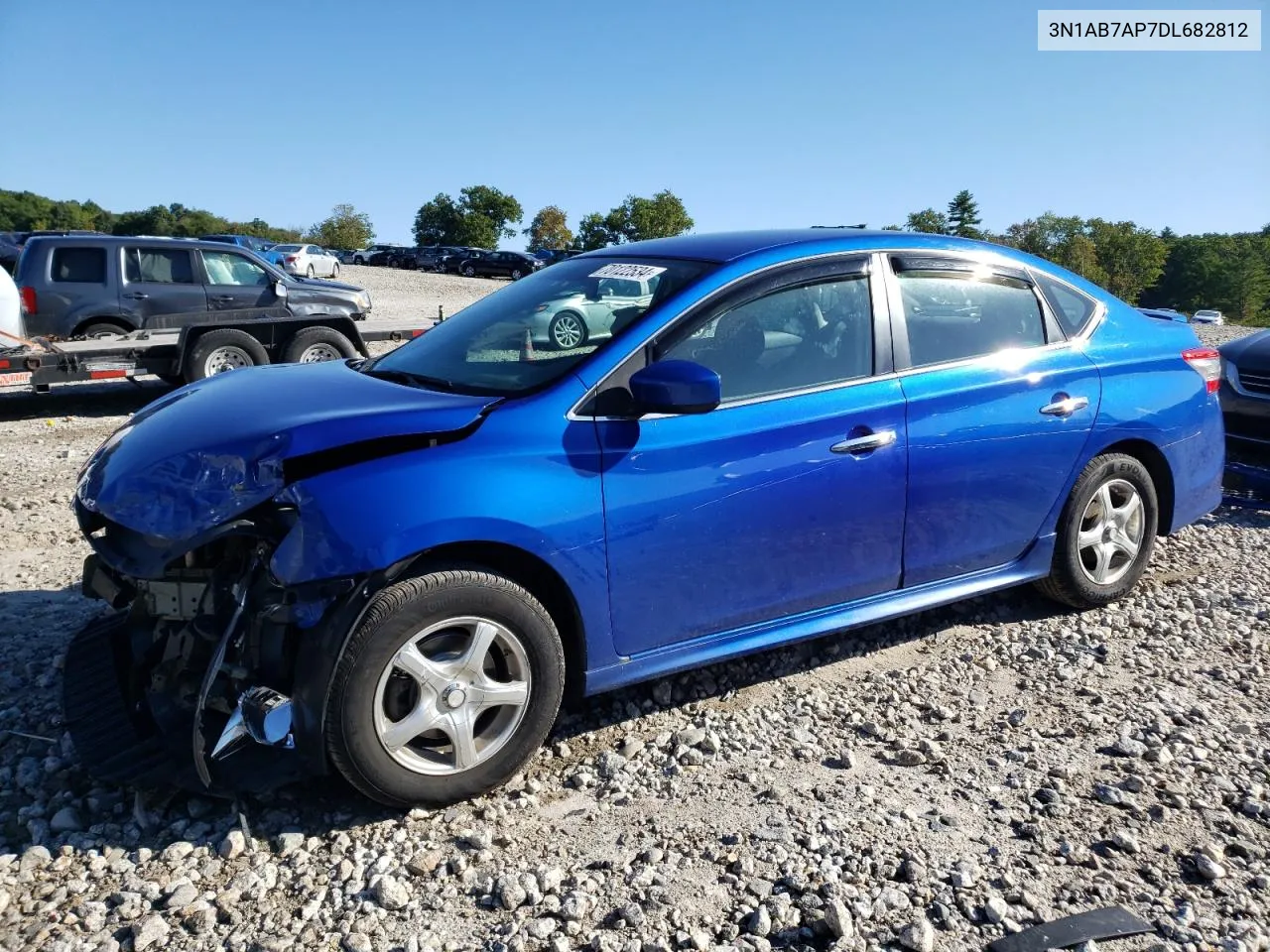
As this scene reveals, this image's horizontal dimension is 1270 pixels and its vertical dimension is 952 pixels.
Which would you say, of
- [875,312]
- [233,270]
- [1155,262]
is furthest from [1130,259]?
[875,312]

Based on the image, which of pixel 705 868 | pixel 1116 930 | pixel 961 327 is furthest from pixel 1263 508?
pixel 705 868

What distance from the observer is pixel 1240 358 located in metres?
6.76

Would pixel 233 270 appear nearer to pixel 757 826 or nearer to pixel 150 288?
pixel 150 288

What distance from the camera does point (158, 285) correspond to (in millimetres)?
11156

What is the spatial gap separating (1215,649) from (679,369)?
9.36ft

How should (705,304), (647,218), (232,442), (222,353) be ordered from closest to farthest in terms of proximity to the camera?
(232,442), (705,304), (222,353), (647,218)

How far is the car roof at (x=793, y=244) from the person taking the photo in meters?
3.75

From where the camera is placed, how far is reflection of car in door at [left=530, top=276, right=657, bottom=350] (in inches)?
137

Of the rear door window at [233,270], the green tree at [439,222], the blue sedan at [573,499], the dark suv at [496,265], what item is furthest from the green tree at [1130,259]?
the blue sedan at [573,499]

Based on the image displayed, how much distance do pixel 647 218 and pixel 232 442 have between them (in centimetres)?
8446

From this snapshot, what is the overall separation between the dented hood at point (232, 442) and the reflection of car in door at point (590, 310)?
48 cm

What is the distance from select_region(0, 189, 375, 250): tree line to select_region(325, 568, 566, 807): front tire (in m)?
92.9

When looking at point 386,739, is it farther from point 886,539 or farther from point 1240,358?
point 1240,358

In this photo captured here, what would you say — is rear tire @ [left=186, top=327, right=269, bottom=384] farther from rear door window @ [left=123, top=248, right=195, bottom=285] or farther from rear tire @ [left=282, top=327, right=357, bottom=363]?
rear door window @ [left=123, top=248, right=195, bottom=285]
